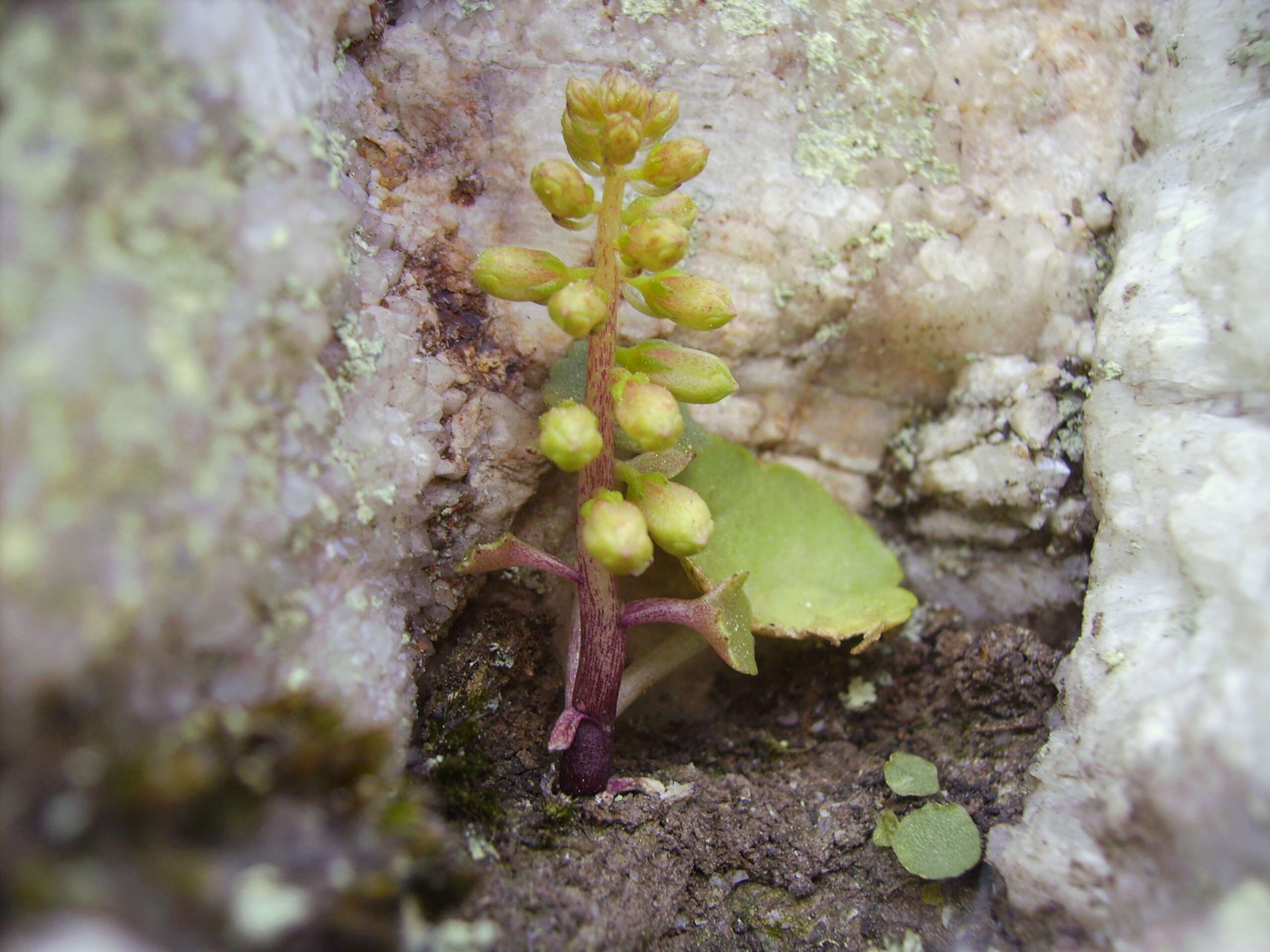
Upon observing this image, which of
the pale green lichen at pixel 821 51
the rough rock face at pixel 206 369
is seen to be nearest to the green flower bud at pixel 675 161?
the rough rock face at pixel 206 369

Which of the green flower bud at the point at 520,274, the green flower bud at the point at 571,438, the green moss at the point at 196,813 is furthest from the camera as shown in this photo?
the green flower bud at the point at 520,274

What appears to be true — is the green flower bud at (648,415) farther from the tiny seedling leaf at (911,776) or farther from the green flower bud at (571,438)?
the tiny seedling leaf at (911,776)

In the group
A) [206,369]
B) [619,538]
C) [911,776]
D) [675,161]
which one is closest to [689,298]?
[675,161]

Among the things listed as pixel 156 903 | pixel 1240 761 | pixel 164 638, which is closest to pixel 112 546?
pixel 164 638

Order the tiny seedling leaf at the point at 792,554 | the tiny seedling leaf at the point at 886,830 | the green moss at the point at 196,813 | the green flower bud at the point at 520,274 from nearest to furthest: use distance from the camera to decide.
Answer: the green moss at the point at 196,813 < the green flower bud at the point at 520,274 < the tiny seedling leaf at the point at 886,830 < the tiny seedling leaf at the point at 792,554

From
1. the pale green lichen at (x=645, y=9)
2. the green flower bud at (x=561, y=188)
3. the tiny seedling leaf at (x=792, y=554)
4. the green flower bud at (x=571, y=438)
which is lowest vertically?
the tiny seedling leaf at (x=792, y=554)

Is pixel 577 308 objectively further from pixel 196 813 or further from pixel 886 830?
pixel 886 830

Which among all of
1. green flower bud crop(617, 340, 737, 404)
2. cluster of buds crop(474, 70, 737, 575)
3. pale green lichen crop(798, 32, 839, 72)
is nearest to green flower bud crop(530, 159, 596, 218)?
cluster of buds crop(474, 70, 737, 575)
